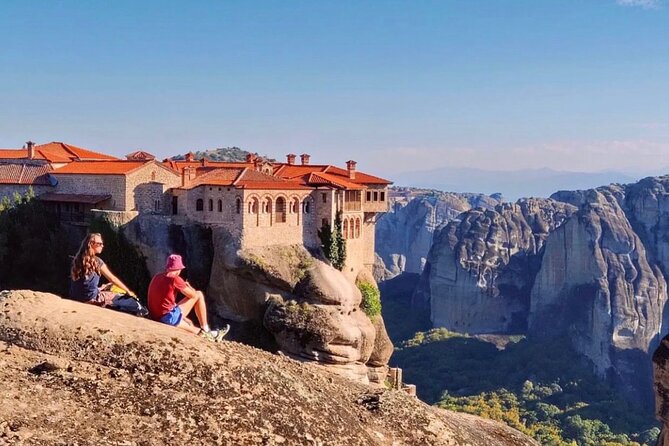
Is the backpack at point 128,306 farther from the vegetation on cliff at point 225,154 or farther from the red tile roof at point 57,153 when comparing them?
the vegetation on cliff at point 225,154

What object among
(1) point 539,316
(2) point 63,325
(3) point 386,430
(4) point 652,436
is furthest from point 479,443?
(1) point 539,316

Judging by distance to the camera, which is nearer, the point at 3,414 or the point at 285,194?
the point at 3,414

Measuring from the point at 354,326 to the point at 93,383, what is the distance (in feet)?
97.2

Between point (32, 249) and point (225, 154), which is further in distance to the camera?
point (225, 154)

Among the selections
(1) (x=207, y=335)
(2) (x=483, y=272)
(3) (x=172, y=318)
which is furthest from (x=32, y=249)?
(2) (x=483, y=272)

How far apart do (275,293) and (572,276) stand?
105962mm

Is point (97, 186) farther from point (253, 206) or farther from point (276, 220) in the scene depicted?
point (276, 220)

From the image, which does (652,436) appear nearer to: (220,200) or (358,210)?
(358,210)

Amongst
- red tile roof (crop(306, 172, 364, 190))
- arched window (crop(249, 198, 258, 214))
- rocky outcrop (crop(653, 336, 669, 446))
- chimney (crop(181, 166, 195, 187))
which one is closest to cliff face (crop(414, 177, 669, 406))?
red tile roof (crop(306, 172, 364, 190))

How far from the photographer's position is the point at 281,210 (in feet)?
129

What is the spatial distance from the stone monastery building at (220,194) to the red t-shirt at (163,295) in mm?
25812

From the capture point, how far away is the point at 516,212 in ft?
506

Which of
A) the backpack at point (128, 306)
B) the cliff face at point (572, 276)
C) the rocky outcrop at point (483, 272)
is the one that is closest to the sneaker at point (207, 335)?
the backpack at point (128, 306)

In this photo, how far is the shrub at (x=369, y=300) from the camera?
43.7 meters
